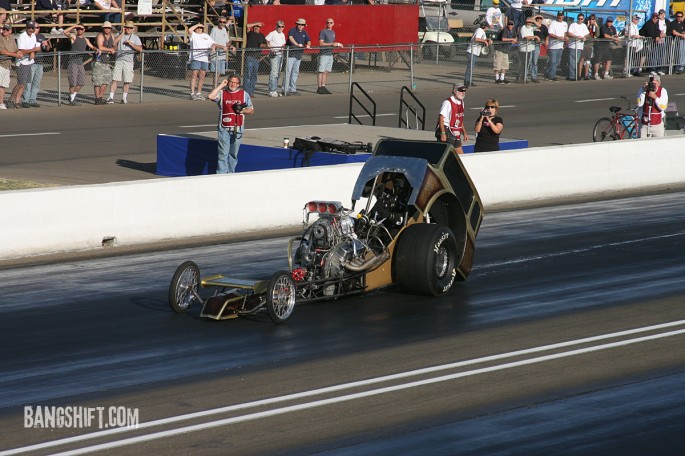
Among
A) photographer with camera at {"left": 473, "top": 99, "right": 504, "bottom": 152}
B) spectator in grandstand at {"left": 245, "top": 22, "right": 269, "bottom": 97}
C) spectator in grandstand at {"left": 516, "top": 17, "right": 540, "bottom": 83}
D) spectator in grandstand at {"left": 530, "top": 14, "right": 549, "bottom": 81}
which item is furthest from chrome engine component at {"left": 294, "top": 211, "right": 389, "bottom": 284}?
spectator in grandstand at {"left": 530, "top": 14, "right": 549, "bottom": 81}

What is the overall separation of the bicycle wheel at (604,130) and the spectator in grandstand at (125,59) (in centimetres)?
1142

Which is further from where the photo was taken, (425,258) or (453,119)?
(453,119)

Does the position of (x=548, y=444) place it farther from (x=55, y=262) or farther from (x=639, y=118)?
(x=639, y=118)

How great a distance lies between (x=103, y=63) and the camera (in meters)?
29.1

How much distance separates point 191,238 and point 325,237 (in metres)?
5.05

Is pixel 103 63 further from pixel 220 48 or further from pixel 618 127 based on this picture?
pixel 618 127

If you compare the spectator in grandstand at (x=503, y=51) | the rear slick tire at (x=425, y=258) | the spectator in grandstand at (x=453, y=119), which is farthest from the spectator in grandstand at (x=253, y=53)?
the rear slick tire at (x=425, y=258)

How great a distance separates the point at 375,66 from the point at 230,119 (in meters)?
17.0

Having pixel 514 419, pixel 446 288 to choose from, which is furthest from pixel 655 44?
pixel 514 419

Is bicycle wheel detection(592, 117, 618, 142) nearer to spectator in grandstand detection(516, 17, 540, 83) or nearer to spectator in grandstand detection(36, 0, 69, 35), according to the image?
spectator in grandstand detection(516, 17, 540, 83)

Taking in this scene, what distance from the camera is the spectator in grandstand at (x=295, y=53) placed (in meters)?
32.6

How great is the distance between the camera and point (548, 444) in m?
8.28

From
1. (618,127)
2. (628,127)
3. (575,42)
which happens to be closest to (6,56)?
(618,127)

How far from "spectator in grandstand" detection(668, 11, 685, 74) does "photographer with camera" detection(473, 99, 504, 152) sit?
63.6ft
